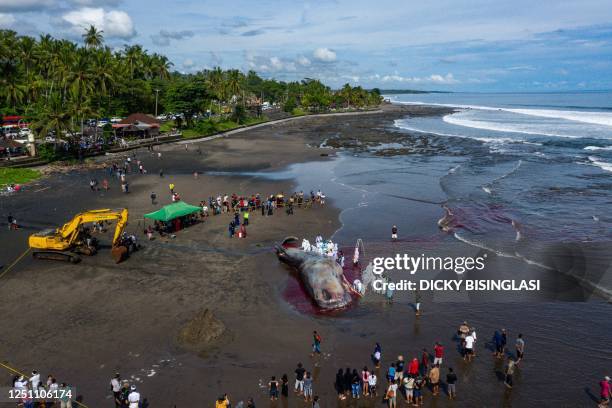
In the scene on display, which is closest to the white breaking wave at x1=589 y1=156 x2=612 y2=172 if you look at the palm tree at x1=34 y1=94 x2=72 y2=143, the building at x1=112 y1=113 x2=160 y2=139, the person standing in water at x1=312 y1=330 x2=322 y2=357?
the person standing in water at x1=312 y1=330 x2=322 y2=357

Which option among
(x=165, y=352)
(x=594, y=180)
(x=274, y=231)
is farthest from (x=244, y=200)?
(x=594, y=180)

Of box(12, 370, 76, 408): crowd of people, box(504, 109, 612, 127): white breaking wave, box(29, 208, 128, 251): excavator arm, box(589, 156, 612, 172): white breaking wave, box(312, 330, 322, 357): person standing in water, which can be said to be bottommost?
box(12, 370, 76, 408): crowd of people

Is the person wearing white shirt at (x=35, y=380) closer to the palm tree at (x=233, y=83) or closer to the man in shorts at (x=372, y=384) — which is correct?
the man in shorts at (x=372, y=384)

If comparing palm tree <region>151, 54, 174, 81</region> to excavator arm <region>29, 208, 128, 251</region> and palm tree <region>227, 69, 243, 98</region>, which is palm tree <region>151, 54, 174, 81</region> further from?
excavator arm <region>29, 208, 128, 251</region>

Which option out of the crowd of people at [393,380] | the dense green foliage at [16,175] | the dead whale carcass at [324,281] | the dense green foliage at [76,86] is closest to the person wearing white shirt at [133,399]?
the crowd of people at [393,380]

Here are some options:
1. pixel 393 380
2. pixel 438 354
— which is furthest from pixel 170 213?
pixel 438 354

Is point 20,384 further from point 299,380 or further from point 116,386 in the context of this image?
point 299,380
